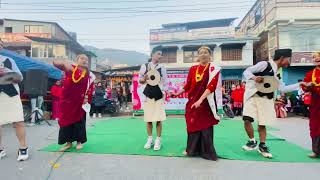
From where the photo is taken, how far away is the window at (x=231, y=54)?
73.6 feet

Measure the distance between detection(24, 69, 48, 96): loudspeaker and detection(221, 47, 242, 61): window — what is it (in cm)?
1636

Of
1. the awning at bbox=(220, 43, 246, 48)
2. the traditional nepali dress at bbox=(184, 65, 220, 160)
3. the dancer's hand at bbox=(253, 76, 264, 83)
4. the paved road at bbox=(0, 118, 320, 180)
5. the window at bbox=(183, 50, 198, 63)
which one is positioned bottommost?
the paved road at bbox=(0, 118, 320, 180)

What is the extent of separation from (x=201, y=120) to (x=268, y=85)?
1.05 metres

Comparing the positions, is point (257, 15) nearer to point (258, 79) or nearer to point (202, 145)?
point (258, 79)

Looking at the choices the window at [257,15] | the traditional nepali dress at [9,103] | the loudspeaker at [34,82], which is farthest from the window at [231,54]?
the traditional nepali dress at [9,103]

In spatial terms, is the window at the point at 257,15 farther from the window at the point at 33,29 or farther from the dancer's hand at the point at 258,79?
the dancer's hand at the point at 258,79

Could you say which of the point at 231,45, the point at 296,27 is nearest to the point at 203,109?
the point at 296,27

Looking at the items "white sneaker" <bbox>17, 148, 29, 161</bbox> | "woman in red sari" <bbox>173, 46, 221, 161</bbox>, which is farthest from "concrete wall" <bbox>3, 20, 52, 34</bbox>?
"woman in red sari" <bbox>173, 46, 221, 161</bbox>

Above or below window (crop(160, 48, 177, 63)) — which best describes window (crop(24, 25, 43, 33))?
above

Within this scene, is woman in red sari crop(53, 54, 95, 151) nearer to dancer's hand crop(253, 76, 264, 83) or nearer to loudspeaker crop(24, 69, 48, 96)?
dancer's hand crop(253, 76, 264, 83)

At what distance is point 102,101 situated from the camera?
460 inches

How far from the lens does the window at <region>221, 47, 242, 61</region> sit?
22.4 metres

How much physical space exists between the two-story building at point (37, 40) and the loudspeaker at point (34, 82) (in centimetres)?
1637

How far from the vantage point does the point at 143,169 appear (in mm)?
3498
